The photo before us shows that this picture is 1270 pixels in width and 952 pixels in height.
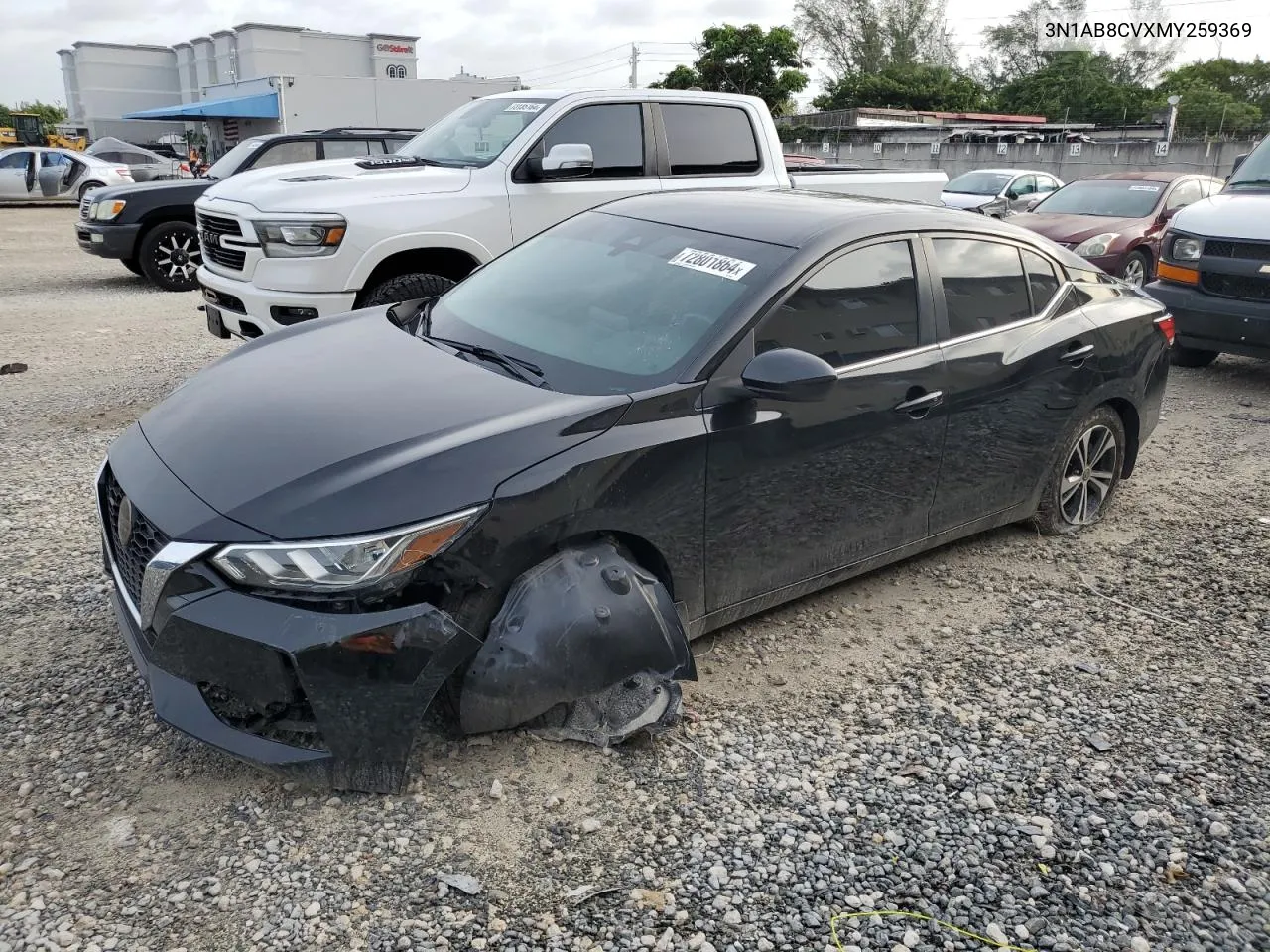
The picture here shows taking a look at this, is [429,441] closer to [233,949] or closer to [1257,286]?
[233,949]

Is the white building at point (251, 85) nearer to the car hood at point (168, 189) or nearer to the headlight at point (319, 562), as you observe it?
the car hood at point (168, 189)

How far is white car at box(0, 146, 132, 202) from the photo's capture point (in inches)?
859

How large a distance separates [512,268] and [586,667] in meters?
2.00

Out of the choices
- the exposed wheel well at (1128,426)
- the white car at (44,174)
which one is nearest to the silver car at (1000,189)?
the exposed wheel well at (1128,426)

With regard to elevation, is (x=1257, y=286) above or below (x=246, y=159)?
below

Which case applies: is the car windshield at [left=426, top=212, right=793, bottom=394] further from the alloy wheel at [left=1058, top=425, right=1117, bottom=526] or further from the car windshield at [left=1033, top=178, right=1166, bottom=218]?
the car windshield at [left=1033, top=178, right=1166, bottom=218]

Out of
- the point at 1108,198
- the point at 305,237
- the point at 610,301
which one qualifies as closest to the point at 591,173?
the point at 305,237

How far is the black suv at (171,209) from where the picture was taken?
11.1 meters

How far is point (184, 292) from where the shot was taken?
11.7 metres

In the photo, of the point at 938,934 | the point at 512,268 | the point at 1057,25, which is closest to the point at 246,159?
the point at 512,268

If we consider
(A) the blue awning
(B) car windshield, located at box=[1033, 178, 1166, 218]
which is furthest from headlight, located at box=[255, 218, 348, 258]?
(A) the blue awning

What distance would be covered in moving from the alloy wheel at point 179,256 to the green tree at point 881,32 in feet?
251

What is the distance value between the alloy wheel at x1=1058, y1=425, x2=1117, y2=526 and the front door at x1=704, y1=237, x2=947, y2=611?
1182mm

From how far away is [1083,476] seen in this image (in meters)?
4.91
